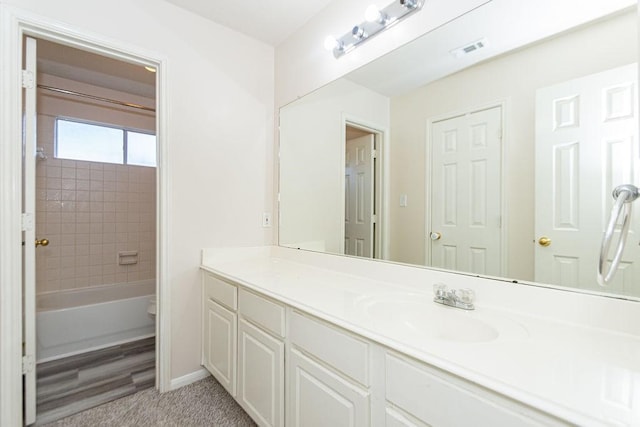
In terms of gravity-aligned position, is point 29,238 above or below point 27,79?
below

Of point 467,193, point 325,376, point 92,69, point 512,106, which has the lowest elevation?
point 325,376

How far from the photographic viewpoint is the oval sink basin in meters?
0.94

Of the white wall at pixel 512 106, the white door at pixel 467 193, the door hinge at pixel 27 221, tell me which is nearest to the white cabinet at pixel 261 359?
A: the white wall at pixel 512 106

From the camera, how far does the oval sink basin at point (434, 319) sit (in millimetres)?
943

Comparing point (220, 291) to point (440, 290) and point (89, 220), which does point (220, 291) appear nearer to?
point (440, 290)

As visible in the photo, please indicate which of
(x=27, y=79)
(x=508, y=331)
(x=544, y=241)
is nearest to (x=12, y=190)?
(x=27, y=79)

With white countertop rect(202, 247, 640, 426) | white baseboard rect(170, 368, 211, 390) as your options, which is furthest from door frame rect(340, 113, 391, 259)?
white baseboard rect(170, 368, 211, 390)

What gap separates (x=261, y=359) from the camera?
1.38 meters

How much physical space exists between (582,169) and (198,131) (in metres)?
1.99

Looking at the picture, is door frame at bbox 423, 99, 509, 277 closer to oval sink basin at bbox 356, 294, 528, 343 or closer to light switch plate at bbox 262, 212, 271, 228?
oval sink basin at bbox 356, 294, 528, 343

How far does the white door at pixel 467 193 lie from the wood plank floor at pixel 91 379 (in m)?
2.05

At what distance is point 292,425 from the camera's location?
119cm

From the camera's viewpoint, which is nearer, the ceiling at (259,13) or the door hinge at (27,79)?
the door hinge at (27,79)

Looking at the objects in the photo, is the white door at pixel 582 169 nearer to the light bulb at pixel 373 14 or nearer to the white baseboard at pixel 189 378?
the light bulb at pixel 373 14
